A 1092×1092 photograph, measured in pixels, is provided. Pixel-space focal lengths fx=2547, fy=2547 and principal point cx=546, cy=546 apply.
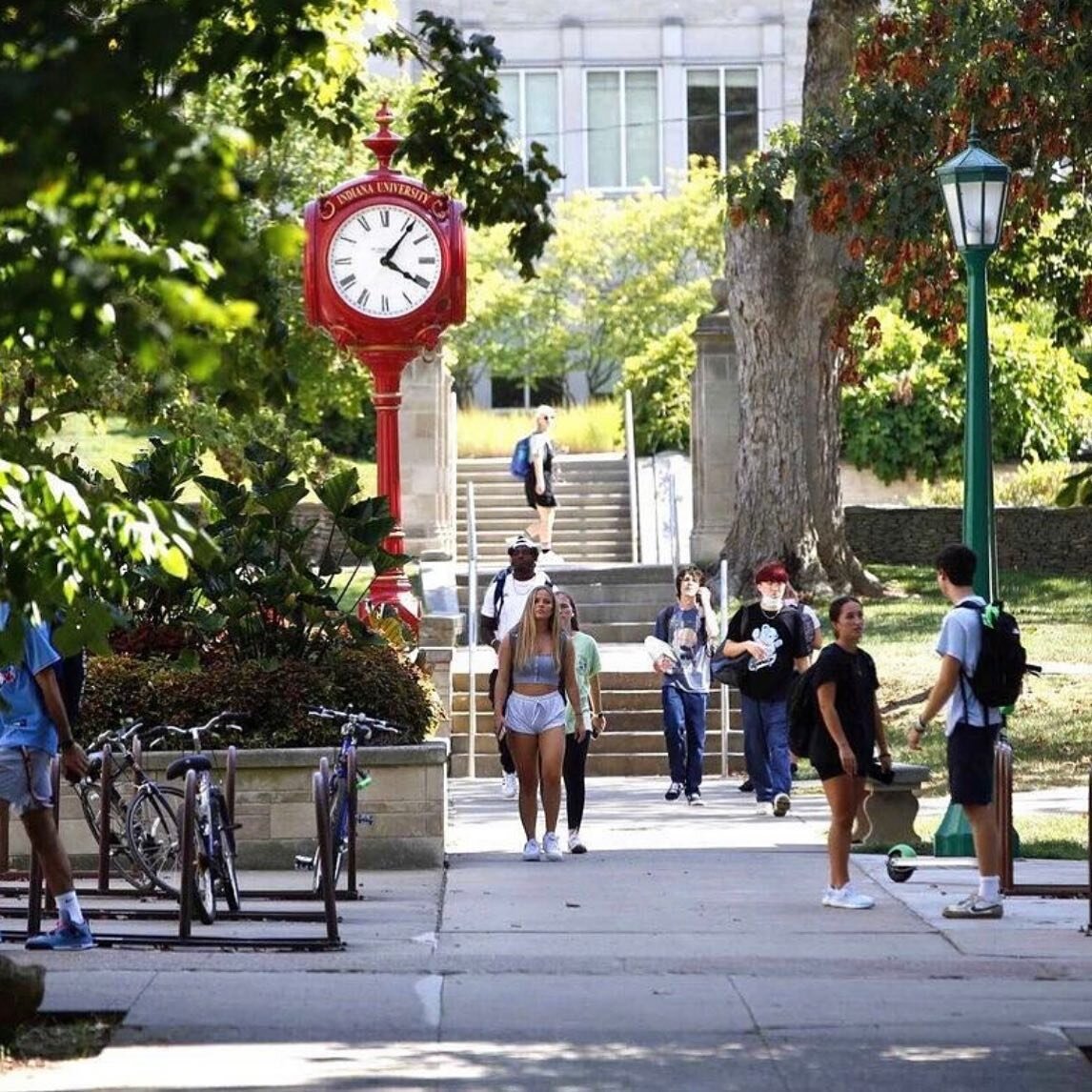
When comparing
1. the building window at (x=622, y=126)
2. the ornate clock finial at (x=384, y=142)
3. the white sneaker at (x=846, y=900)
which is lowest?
the white sneaker at (x=846, y=900)

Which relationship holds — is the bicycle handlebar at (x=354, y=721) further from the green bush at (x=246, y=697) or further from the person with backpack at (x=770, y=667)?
the person with backpack at (x=770, y=667)

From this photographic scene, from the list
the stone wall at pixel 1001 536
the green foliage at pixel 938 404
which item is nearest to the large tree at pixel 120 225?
the stone wall at pixel 1001 536

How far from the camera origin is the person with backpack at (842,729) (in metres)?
12.4

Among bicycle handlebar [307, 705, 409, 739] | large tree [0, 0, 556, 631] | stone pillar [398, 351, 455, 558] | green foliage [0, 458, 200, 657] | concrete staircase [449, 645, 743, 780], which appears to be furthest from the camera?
stone pillar [398, 351, 455, 558]

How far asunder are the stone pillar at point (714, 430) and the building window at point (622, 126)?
1032 inches

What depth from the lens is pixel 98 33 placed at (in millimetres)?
6125

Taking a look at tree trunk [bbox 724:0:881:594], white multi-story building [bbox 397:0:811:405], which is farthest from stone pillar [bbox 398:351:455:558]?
white multi-story building [bbox 397:0:811:405]

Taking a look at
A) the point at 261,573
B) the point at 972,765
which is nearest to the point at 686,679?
the point at 261,573

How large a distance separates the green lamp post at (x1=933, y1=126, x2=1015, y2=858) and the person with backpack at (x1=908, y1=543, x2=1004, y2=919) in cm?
238

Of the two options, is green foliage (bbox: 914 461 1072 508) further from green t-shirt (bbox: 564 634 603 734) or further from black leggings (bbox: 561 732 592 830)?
black leggings (bbox: 561 732 592 830)

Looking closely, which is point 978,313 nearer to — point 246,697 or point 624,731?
point 246,697

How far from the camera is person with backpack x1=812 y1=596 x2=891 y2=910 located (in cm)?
1244

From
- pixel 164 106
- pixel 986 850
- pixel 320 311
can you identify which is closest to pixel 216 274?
pixel 164 106

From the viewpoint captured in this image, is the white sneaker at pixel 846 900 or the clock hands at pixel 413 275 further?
the clock hands at pixel 413 275
